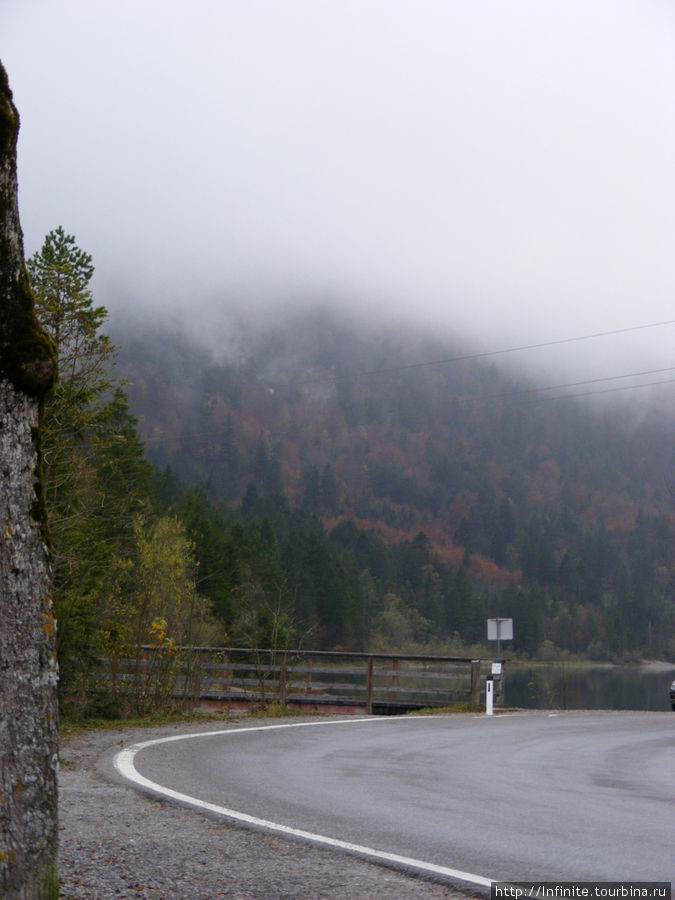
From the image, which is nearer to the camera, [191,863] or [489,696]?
[191,863]

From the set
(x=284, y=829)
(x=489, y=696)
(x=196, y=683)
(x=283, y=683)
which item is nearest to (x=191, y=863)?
(x=284, y=829)

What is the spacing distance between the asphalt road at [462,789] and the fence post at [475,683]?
5.18 m

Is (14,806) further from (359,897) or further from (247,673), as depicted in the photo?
(247,673)

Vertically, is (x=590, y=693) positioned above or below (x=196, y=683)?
below

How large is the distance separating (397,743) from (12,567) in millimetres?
10865

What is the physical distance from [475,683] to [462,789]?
12.9 meters

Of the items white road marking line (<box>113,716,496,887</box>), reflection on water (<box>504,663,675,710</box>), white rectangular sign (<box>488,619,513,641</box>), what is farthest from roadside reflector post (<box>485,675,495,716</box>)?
reflection on water (<box>504,663,675,710</box>)

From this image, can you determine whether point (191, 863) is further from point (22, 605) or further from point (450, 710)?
point (450, 710)

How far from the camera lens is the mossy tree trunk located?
3.83 metres

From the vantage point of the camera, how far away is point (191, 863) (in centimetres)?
584

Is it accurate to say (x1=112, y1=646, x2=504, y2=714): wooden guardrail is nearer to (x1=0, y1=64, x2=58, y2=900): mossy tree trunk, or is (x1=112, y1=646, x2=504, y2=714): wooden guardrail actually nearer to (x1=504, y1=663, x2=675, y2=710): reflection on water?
(x1=504, y1=663, x2=675, y2=710): reflection on water

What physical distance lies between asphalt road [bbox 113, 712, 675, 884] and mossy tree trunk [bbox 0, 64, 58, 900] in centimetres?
270

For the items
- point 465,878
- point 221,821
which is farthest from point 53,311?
point 465,878

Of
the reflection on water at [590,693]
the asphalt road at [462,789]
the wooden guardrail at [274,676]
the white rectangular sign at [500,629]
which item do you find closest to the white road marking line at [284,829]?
the asphalt road at [462,789]
